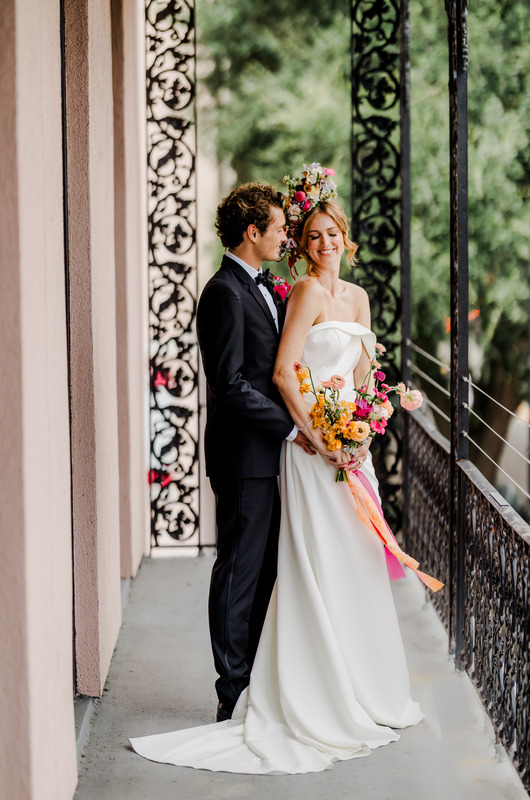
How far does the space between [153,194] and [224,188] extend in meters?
10.9

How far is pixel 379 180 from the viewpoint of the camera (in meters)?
6.41

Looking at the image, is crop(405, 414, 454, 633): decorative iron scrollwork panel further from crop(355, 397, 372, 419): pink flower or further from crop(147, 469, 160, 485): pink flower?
crop(147, 469, 160, 485): pink flower

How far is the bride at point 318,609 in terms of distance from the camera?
3.81 m

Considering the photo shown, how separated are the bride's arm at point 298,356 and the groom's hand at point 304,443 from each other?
0.9 inches

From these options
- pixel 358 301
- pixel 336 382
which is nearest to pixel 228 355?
pixel 336 382

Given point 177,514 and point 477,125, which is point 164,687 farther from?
point 477,125

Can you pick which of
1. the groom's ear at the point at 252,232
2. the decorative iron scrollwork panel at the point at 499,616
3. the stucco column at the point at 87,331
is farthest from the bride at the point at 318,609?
the stucco column at the point at 87,331

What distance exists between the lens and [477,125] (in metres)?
11.2

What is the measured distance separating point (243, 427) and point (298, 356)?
1.08 ft

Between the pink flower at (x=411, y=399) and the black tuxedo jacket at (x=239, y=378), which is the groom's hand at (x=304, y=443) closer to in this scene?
the black tuxedo jacket at (x=239, y=378)

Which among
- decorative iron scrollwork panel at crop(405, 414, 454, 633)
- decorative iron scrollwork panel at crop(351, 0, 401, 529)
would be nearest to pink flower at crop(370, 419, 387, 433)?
decorative iron scrollwork panel at crop(405, 414, 454, 633)

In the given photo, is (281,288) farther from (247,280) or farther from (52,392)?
(52,392)

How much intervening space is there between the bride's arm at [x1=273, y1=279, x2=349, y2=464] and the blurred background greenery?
7.59 m

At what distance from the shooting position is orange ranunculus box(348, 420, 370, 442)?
3828mm
